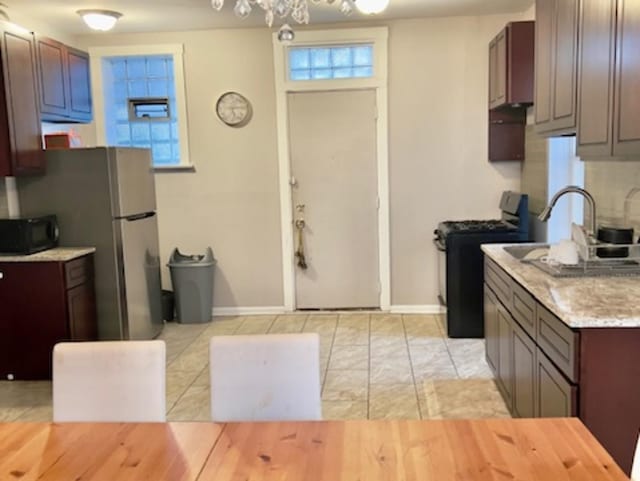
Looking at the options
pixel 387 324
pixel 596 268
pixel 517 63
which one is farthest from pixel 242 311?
pixel 596 268

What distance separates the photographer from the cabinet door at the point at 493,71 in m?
4.64

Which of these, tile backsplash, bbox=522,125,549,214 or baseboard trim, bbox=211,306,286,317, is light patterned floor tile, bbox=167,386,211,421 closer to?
baseboard trim, bbox=211,306,286,317

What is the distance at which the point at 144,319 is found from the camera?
14.9 feet

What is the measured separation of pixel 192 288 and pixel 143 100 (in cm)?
178

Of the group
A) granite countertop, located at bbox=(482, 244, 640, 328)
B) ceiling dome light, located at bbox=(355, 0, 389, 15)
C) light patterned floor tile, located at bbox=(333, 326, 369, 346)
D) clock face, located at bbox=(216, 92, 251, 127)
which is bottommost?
light patterned floor tile, located at bbox=(333, 326, 369, 346)

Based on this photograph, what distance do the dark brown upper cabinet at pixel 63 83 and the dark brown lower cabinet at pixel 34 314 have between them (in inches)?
45.5

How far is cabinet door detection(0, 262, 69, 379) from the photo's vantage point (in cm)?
374

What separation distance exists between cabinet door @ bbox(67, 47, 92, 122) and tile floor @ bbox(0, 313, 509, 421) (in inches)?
75.6

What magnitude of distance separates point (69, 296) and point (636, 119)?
3.35 metres

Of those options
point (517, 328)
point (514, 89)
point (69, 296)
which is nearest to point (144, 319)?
point (69, 296)

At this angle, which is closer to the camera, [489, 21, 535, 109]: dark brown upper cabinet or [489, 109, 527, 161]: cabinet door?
[489, 21, 535, 109]: dark brown upper cabinet

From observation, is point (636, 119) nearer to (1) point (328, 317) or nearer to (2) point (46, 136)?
(1) point (328, 317)

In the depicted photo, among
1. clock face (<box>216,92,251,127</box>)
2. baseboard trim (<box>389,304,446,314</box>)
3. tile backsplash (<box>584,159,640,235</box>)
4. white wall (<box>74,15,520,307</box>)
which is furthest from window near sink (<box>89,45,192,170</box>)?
tile backsplash (<box>584,159,640,235</box>)

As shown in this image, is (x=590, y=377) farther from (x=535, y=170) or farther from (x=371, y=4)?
(x=535, y=170)
